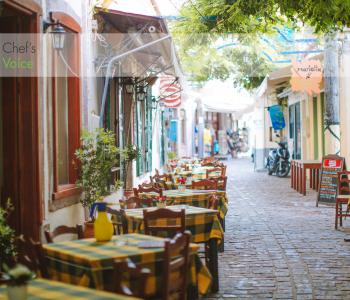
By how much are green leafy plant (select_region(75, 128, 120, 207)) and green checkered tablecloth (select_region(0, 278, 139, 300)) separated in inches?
199

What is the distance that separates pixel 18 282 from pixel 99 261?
1.34 metres

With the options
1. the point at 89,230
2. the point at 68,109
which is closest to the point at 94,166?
the point at 68,109

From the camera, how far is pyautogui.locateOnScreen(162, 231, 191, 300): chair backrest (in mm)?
4410

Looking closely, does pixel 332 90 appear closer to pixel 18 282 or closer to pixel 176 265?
pixel 176 265

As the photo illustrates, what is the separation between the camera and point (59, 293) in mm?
3967

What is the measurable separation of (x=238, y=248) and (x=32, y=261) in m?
5.46

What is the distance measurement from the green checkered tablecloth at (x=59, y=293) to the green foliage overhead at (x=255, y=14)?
20.0ft

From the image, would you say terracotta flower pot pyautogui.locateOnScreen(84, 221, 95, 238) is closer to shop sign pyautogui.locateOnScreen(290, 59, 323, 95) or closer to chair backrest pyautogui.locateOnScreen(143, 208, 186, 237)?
chair backrest pyautogui.locateOnScreen(143, 208, 186, 237)

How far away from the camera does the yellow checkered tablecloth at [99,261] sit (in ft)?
15.4

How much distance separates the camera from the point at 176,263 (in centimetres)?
454

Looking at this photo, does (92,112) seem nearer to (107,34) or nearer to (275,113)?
(107,34)

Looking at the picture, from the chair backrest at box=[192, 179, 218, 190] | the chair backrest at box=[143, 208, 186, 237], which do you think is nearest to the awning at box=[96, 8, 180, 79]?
the chair backrest at box=[192, 179, 218, 190]

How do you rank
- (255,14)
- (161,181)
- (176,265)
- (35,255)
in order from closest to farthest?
1. (176,265)
2. (35,255)
3. (255,14)
4. (161,181)

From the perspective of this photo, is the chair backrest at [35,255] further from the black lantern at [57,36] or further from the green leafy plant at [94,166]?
the green leafy plant at [94,166]
